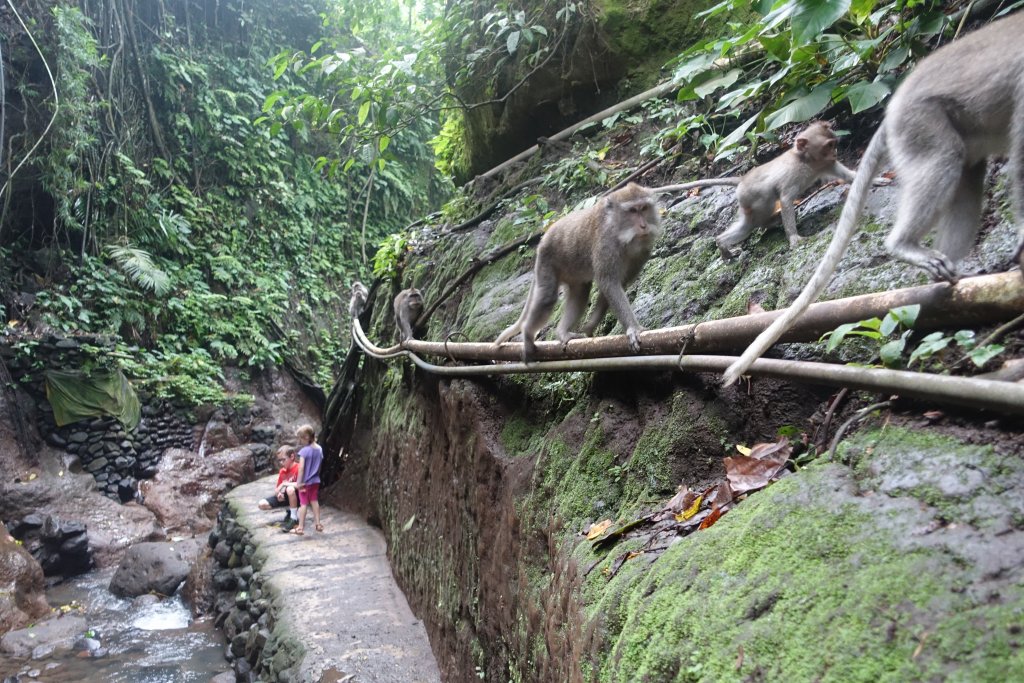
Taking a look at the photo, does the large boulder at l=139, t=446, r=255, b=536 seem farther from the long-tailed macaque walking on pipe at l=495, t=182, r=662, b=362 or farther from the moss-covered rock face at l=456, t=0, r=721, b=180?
the long-tailed macaque walking on pipe at l=495, t=182, r=662, b=362

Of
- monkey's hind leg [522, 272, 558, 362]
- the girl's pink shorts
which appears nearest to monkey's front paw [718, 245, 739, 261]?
monkey's hind leg [522, 272, 558, 362]

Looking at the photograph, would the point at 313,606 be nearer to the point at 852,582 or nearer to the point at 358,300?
A: the point at 358,300

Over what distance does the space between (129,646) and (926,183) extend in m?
9.29

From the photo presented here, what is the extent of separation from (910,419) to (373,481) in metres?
7.38

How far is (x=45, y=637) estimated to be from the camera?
26.3ft

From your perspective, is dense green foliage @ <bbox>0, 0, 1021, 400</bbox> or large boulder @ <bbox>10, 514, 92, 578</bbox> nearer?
dense green foliage @ <bbox>0, 0, 1021, 400</bbox>

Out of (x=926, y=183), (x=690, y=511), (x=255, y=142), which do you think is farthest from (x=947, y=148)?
(x=255, y=142)

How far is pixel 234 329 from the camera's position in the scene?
14547 millimetres

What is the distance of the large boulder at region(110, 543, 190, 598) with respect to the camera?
9352 mm

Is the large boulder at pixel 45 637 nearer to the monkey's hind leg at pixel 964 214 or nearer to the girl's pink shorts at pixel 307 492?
the girl's pink shorts at pixel 307 492

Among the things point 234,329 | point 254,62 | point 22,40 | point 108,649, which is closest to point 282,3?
point 254,62

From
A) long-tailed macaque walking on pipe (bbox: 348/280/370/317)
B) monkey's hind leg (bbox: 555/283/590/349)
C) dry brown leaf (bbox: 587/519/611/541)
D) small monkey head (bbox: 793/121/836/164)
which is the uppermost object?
small monkey head (bbox: 793/121/836/164)

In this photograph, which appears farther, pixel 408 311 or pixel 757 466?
pixel 408 311

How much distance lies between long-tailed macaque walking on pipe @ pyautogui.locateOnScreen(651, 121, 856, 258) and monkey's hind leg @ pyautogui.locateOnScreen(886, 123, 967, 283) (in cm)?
114
